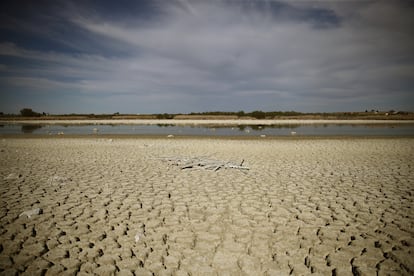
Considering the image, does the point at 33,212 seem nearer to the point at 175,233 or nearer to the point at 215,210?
the point at 175,233

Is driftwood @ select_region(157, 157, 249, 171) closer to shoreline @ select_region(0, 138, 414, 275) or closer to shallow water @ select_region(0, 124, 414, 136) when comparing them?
shoreline @ select_region(0, 138, 414, 275)

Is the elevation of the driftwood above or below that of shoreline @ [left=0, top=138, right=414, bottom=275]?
above

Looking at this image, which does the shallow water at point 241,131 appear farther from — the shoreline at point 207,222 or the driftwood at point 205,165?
the shoreline at point 207,222

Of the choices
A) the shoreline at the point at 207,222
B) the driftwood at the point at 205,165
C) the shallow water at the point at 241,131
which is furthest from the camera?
the shallow water at the point at 241,131

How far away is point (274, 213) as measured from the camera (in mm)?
4238

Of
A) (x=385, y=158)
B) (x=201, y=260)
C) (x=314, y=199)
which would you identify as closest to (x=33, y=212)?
(x=201, y=260)

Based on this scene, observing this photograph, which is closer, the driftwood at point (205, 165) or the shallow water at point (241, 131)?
the driftwood at point (205, 165)

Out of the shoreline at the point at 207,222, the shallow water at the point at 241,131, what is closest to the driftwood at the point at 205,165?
the shoreline at the point at 207,222

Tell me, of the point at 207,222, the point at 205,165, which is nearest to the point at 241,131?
the point at 205,165

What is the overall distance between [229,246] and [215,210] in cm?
119

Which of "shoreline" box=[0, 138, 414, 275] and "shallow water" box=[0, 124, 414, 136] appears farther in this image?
"shallow water" box=[0, 124, 414, 136]

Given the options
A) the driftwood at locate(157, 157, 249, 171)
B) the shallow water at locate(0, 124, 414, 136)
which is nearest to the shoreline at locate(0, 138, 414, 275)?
the driftwood at locate(157, 157, 249, 171)

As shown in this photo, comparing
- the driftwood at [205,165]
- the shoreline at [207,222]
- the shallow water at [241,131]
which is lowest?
A: the shoreline at [207,222]

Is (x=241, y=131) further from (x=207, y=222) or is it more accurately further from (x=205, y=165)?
(x=207, y=222)
